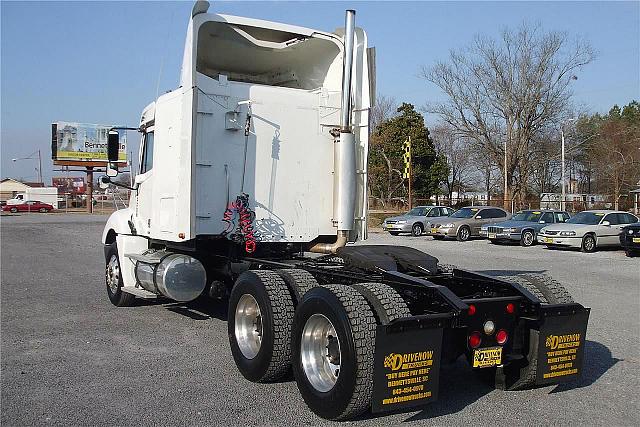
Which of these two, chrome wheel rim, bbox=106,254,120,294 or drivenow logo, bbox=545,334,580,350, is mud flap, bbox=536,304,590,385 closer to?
drivenow logo, bbox=545,334,580,350

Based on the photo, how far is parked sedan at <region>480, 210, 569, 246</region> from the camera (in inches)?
1044

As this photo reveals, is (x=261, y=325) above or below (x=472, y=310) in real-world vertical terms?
below

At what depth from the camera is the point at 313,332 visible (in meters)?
5.64

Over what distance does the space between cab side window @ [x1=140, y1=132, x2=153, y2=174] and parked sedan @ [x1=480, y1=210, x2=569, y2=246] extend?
19355 millimetres

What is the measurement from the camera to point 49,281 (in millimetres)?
14055

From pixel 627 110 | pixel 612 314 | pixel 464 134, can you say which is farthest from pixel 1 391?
pixel 627 110

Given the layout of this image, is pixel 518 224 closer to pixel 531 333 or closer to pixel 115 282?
pixel 115 282

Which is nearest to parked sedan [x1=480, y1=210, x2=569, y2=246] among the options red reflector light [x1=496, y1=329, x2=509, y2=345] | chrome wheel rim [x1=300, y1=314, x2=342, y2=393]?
red reflector light [x1=496, y1=329, x2=509, y2=345]

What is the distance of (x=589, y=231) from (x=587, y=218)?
1.55 metres

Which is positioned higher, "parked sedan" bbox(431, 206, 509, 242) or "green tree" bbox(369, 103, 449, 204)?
"green tree" bbox(369, 103, 449, 204)

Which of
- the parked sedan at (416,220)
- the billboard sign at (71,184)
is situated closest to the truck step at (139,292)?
the parked sedan at (416,220)

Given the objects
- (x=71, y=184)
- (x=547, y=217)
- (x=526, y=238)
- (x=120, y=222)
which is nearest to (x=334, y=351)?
(x=120, y=222)

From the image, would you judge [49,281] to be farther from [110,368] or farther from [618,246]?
[618,246]

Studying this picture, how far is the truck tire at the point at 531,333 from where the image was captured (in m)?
5.65
